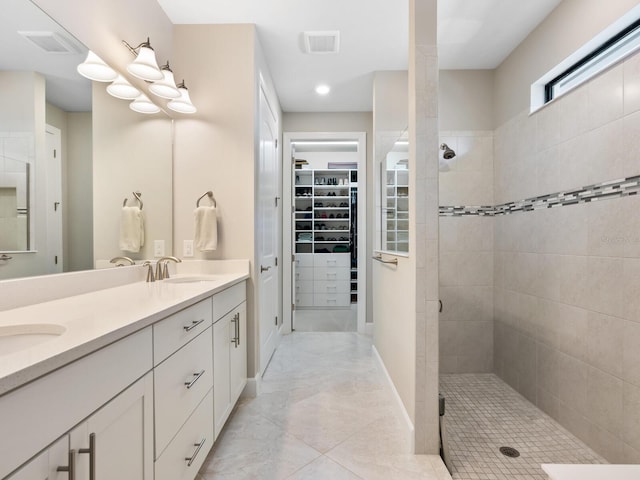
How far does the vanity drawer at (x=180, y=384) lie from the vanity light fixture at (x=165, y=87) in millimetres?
1444

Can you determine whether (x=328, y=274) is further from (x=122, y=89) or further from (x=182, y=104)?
(x=122, y=89)

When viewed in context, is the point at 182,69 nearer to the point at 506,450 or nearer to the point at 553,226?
the point at 553,226

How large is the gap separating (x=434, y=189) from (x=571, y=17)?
1.47 metres

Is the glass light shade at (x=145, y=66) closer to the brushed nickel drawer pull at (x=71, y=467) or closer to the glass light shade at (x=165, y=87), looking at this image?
the glass light shade at (x=165, y=87)

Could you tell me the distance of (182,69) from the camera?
7.56 ft

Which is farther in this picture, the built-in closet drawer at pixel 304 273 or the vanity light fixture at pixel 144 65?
the built-in closet drawer at pixel 304 273

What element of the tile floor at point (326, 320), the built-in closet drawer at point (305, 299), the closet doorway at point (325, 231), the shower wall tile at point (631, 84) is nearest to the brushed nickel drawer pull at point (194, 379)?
the shower wall tile at point (631, 84)

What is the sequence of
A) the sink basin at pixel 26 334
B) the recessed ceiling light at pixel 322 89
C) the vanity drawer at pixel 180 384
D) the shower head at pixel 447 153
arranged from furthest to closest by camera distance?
the recessed ceiling light at pixel 322 89 → the shower head at pixel 447 153 → the vanity drawer at pixel 180 384 → the sink basin at pixel 26 334

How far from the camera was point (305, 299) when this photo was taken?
18.2ft

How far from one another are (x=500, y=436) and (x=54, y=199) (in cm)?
252

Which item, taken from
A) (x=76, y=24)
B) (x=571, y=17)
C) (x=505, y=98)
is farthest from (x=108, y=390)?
(x=505, y=98)

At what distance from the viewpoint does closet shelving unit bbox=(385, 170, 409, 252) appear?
1941 millimetres

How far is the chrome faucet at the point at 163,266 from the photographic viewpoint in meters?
2.00

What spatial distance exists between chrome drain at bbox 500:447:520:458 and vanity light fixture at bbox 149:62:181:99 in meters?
2.74
